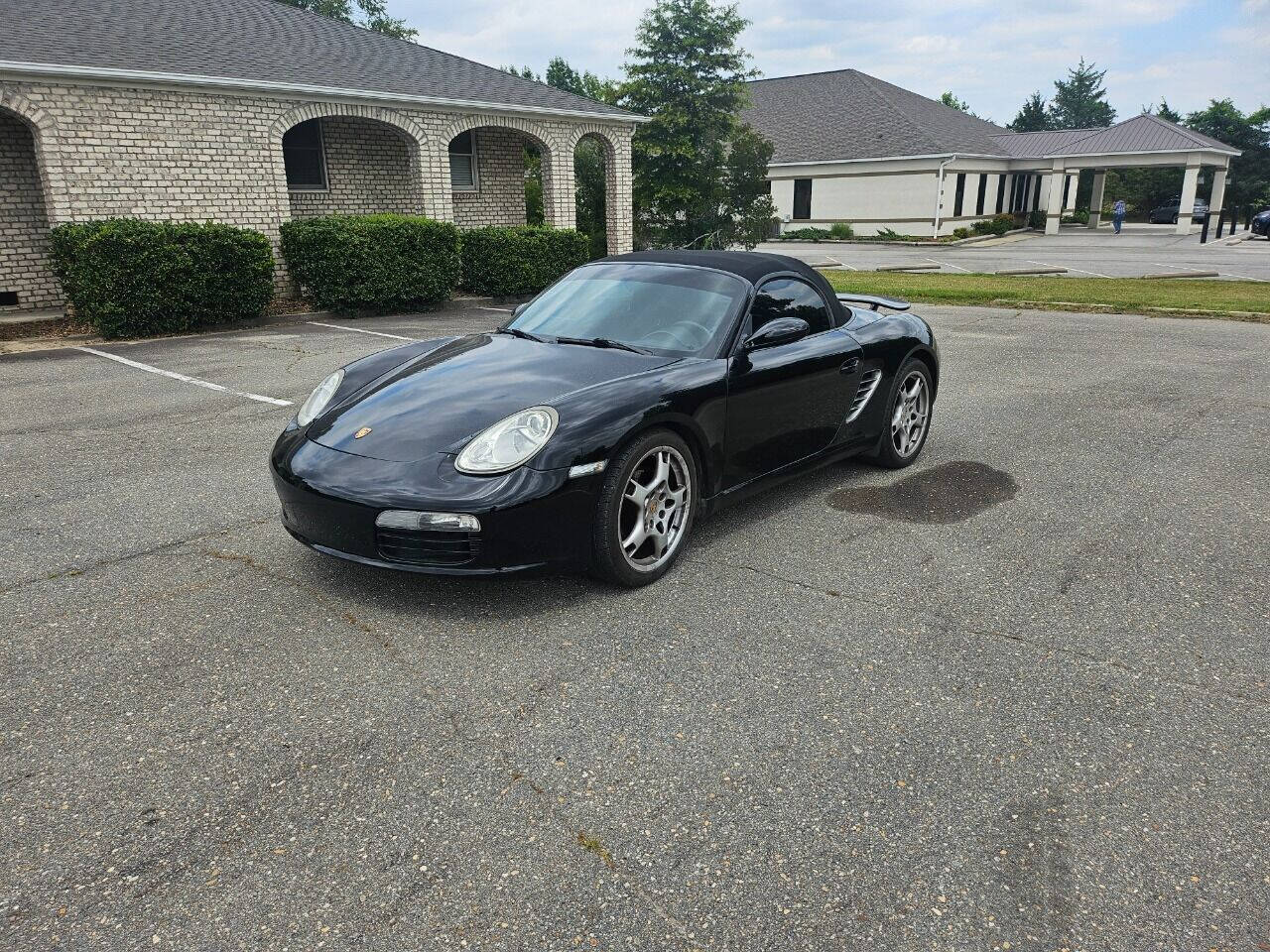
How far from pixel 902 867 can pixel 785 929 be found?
400 mm

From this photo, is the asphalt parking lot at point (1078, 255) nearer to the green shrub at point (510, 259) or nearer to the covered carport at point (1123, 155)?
the covered carport at point (1123, 155)

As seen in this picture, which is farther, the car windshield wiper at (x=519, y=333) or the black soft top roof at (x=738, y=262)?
the black soft top roof at (x=738, y=262)

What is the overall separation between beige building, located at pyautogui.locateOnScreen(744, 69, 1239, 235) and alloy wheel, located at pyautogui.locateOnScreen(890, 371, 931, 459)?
3593cm

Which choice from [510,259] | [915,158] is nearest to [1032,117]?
[915,158]

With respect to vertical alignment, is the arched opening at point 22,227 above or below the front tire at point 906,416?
above

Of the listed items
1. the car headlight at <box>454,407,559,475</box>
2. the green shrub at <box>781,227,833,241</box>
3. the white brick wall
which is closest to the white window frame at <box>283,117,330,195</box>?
the white brick wall

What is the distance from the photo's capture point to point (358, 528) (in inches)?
146

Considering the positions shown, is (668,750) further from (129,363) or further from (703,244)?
(703,244)

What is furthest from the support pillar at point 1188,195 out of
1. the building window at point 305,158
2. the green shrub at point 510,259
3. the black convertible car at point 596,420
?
the black convertible car at point 596,420

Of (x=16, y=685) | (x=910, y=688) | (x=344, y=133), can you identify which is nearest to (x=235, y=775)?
(x=16, y=685)

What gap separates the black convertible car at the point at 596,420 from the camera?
3.71 meters

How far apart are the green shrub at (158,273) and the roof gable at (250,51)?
2.65 metres

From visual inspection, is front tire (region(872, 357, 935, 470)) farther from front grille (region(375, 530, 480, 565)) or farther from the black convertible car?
front grille (region(375, 530, 480, 565))

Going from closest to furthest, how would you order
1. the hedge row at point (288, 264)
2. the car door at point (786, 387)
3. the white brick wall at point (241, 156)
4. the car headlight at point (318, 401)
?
the car headlight at point (318, 401), the car door at point (786, 387), the hedge row at point (288, 264), the white brick wall at point (241, 156)
